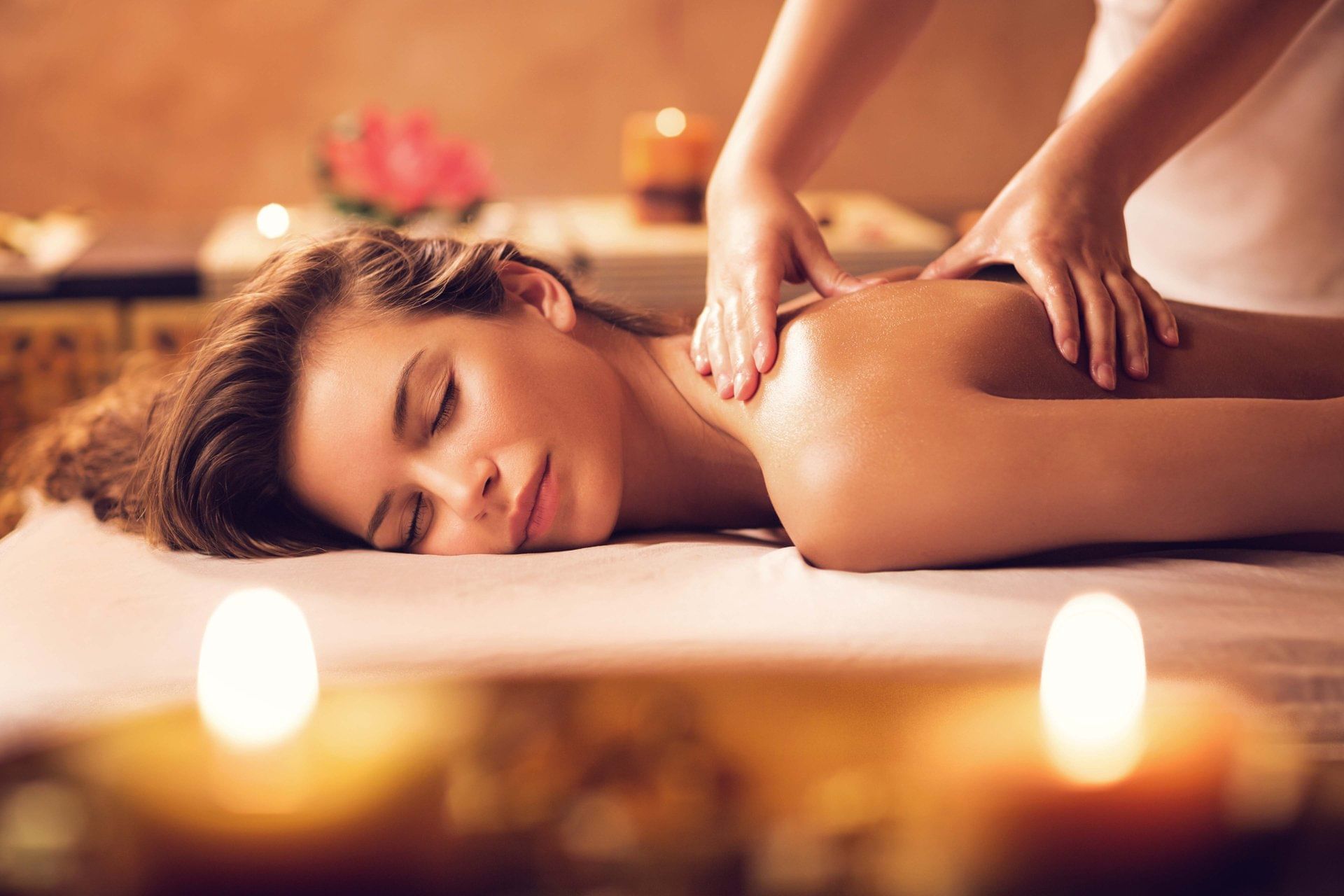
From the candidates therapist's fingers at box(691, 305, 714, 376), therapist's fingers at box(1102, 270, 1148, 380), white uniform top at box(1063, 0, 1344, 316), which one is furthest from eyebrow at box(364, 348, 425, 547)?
white uniform top at box(1063, 0, 1344, 316)

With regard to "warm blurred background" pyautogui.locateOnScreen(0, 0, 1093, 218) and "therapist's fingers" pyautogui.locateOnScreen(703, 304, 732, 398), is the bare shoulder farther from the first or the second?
"warm blurred background" pyautogui.locateOnScreen(0, 0, 1093, 218)

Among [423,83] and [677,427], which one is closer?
[677,427]

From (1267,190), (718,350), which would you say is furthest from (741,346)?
(1267,190)

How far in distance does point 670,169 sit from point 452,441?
1695 mm

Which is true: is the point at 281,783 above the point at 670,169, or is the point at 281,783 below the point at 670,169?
below

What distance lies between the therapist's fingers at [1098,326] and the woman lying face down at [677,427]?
24 mm

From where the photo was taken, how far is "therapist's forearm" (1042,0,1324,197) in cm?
104

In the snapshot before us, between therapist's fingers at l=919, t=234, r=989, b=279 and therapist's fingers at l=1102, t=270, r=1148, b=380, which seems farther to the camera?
therapist's fingers at l=919, t=234, r=989, b=279

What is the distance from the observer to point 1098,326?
3.04ft

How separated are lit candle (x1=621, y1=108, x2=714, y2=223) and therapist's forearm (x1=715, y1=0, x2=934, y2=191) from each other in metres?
1.23

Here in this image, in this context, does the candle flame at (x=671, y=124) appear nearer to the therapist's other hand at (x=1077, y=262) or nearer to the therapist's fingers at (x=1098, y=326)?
the therapist's other hand at (x=1077, y=262)

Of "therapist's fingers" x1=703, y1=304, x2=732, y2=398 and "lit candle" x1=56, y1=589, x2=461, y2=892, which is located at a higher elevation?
"therapist's fingers" x1=703, y1=304, x2=732, y2=398

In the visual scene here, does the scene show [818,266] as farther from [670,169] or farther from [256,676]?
[670,169]

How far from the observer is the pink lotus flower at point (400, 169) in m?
2.32
